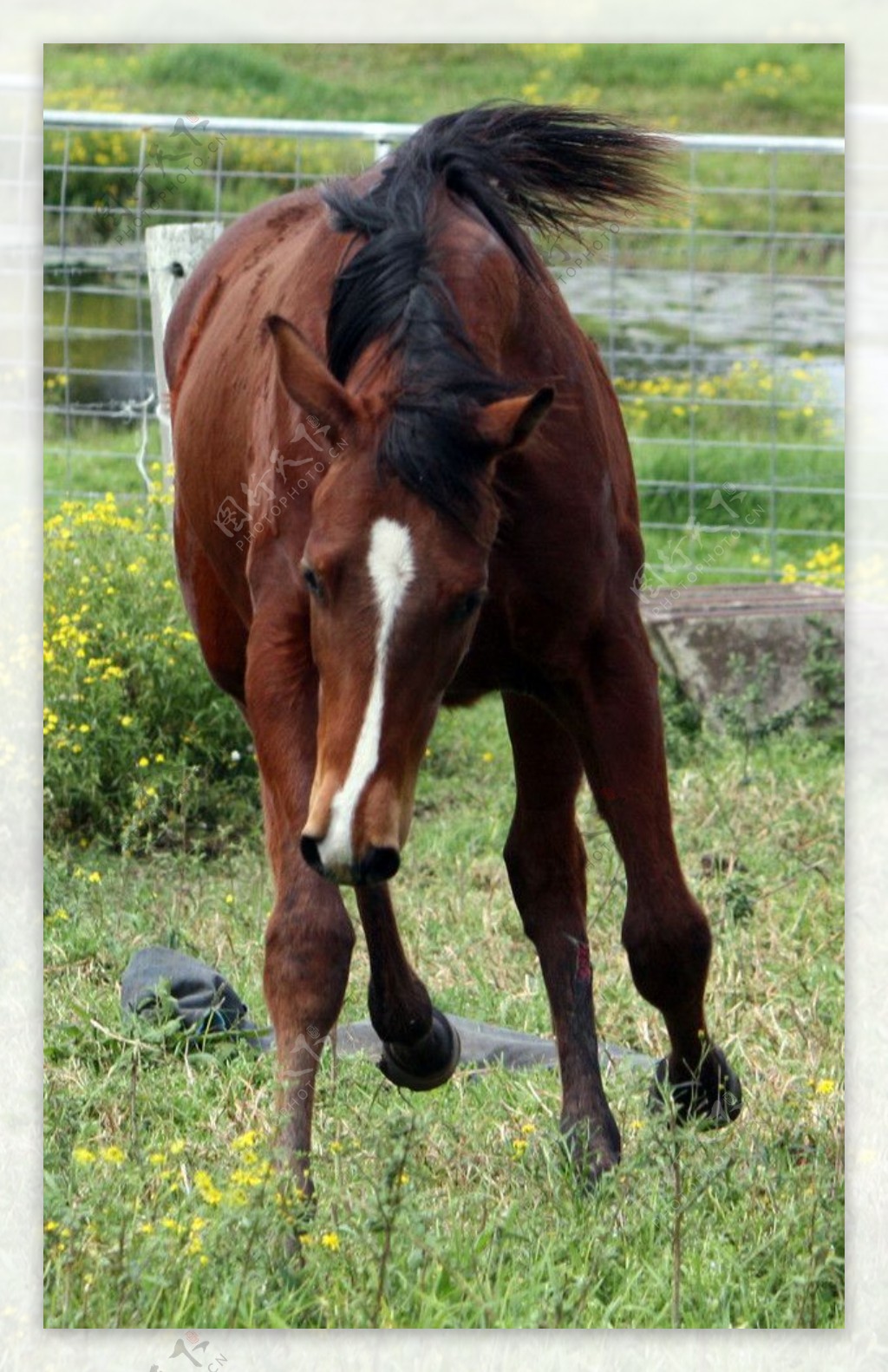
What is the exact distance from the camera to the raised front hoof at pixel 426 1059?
3725mm

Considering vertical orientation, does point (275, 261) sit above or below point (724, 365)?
below

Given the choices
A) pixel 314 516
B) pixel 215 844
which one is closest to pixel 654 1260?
pixel 314 516

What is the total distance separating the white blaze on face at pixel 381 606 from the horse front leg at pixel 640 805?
0.73 meters

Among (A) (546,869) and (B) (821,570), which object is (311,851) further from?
(B) (821,570)

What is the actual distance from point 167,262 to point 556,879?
11.2ft

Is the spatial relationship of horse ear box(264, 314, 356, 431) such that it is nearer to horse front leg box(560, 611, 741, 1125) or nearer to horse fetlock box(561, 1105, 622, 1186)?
horse front leg box(560, 611, 741, 1125)

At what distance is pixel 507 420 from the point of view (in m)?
2.75

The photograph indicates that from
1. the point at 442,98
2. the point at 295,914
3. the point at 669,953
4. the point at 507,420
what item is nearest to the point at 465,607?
the point at 507,420

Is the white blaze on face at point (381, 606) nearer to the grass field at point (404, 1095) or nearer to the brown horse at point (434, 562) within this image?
the brown horse at point (434, 562)

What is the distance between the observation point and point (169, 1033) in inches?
155

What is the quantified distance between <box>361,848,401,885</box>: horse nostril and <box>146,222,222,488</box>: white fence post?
156 inches

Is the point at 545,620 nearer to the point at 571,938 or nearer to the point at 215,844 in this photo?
the point at 571,938

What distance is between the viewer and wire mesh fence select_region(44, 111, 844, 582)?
6.73m

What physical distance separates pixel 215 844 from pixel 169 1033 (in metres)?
1.63
